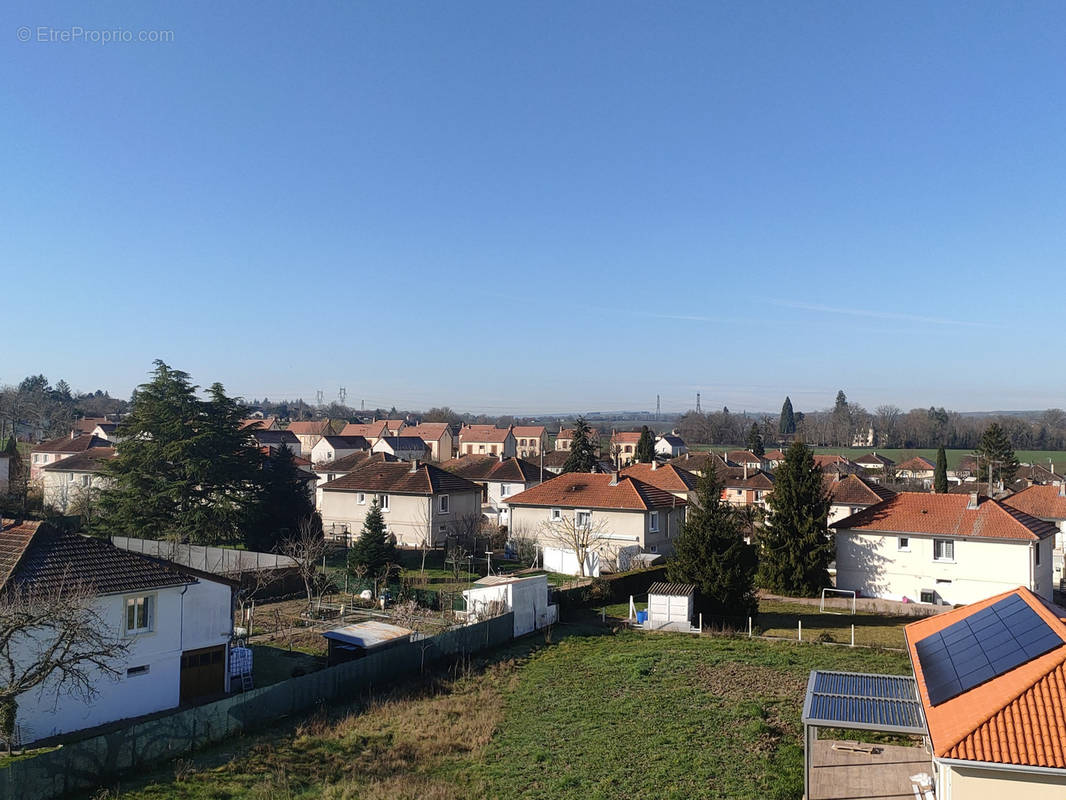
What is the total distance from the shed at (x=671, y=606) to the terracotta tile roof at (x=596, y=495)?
11.1 m

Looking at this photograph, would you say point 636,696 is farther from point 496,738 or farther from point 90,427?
point 90,427

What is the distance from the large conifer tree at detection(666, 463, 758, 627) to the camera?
89.9ft

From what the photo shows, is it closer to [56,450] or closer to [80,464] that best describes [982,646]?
[80,464]

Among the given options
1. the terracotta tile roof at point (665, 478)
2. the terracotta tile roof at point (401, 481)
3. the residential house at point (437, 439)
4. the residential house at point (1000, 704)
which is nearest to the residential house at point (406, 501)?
the terracotta tile roof at point (401, 481)

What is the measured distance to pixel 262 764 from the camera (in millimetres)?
14953

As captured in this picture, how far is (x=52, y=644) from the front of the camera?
1639 cm

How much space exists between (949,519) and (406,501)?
27217mm

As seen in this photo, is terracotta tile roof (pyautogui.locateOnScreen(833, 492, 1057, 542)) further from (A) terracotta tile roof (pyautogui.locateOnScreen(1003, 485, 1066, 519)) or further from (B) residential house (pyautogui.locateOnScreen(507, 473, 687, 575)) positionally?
(A) terracotta tile roof (pyautogui.locateOnScreen(1003, 485, 1066, 519))

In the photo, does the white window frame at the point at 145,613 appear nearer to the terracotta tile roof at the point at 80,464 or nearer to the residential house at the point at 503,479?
the residential house at the point at 503,479

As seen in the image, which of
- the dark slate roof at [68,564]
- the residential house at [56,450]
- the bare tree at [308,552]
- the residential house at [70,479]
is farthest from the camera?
the residential house at [56,450]

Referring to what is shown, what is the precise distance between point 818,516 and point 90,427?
102 metres

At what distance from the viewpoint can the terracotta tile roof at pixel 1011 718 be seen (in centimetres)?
934

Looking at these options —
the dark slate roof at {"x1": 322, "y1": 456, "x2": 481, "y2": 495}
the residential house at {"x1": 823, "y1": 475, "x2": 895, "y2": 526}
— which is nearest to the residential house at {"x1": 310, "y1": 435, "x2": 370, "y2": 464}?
the dark slate roof at {"x1": 322, "y1": 456, "x2": 481, "y2": 495}

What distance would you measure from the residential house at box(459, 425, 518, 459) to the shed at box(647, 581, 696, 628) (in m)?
87.8
